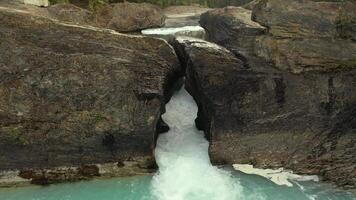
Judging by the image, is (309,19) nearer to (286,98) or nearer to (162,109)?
(286,98)

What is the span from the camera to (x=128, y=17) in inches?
1221

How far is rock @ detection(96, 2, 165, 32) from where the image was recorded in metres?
30.5

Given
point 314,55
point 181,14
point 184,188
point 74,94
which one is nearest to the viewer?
point 184,188

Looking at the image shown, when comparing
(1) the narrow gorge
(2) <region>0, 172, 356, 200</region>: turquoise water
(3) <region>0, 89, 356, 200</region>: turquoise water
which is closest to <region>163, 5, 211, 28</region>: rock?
(1) the narrow gorge

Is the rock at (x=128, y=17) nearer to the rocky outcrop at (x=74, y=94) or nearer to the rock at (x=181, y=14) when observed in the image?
the rock at (x=181, y=14)

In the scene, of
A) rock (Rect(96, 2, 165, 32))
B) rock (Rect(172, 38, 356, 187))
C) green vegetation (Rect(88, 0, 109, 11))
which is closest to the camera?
rock (Rect(172, 38, 356, 187))

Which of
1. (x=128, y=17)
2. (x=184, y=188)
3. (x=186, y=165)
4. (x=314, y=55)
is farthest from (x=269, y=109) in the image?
(x=128, y=17)

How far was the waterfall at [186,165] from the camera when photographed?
1329 centimetres

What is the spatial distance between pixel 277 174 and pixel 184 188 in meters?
3.37

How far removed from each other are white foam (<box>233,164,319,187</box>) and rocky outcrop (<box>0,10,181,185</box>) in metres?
3.28

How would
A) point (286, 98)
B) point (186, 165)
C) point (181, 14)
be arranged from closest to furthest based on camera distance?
point (186, 165)
point (286, 98)
point (181, 14)

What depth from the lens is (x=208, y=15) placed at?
19156mm

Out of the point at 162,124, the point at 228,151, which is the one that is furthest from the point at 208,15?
the point at 228,151

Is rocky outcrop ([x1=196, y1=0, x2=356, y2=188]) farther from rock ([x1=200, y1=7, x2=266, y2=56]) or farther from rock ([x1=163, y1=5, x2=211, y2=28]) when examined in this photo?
rock ([x1=163, y1=5, x2=211, y2=28])
